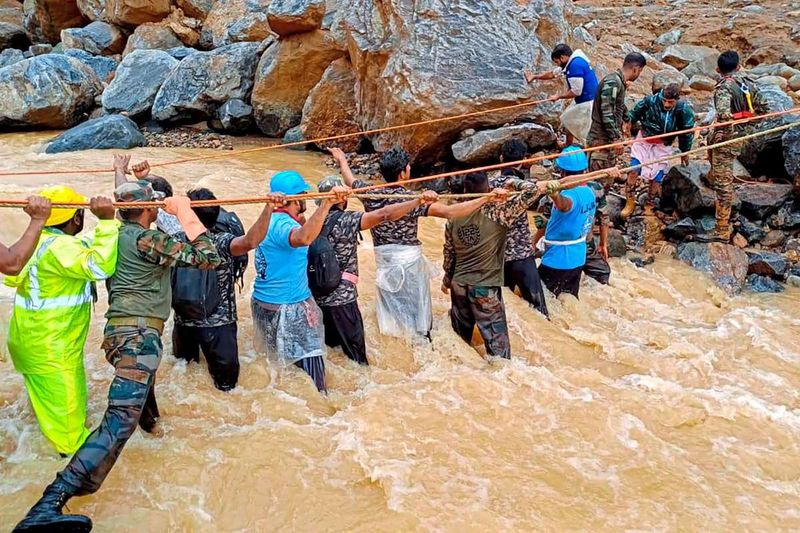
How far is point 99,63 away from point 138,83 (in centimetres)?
394

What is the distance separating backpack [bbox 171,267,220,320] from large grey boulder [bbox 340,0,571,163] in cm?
572

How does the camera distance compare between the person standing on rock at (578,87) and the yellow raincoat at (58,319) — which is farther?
the person standing on rock at (578,87)

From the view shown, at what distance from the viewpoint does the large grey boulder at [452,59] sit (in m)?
8.55

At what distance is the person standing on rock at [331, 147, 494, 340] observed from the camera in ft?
13.7

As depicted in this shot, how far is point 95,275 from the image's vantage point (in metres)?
2.88

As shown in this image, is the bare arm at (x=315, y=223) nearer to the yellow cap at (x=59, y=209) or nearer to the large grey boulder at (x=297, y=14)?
the yellow cap at (x=59, y=209)

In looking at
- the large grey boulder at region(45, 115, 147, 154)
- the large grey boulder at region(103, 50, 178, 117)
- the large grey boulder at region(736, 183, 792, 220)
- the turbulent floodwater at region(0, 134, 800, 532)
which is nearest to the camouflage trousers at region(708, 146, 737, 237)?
the large grey boulder at region(736, 183, 792, 220)

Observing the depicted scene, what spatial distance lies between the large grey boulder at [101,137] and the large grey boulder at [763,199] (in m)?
9.40

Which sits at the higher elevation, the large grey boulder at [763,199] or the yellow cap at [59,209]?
the yellow cap at [59,209]

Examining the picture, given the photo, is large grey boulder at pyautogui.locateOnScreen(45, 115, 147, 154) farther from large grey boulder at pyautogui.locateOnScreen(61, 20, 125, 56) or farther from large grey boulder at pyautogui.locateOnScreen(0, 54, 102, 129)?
large grey boulder at pyautogui.locateOnScreen(61, 20, 125, 56)

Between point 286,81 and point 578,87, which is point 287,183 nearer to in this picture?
point 578,87

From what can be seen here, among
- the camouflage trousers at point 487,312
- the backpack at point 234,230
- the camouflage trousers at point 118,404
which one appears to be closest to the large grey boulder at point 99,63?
the backpack at point 234,230

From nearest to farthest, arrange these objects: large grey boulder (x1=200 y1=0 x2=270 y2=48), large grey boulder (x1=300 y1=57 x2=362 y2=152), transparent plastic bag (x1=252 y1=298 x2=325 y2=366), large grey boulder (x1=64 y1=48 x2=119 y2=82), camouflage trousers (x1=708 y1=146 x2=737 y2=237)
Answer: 1. transparent plastic bag (x1=252 y1=298 x2=325 y2=366)
2. camouflage trousers (x1=708 y1=146 x2=737 y2=237)
3. large grey boulder (x1=300 y1=57 x2=362 y2=152)
4. large grey boulder (x1=200 y1=0 x2=270 y2=48)
5. large grey boulder (x1=64 y1=48 x2=119 y2=82)

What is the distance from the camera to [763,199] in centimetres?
710
